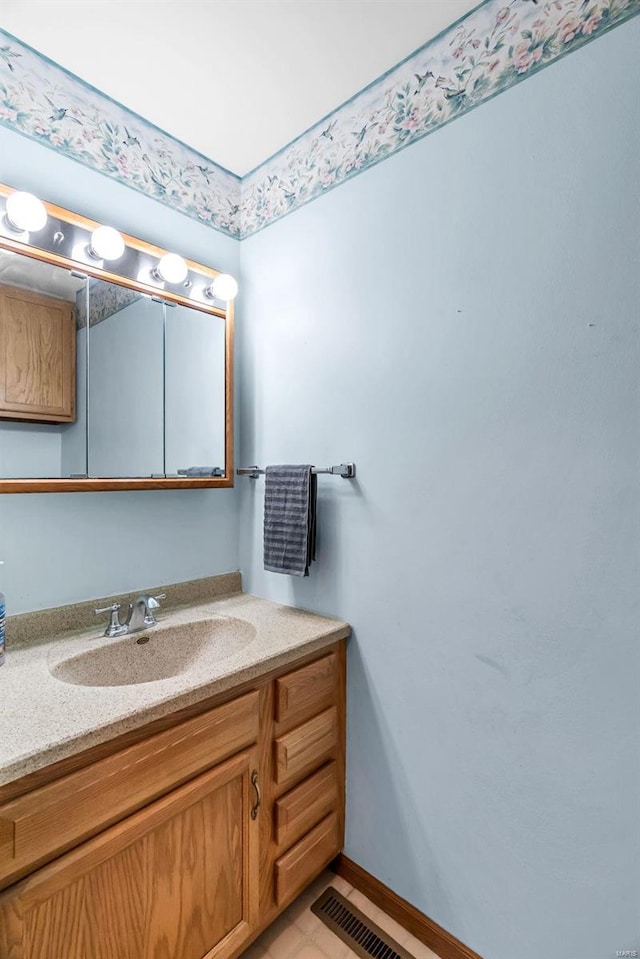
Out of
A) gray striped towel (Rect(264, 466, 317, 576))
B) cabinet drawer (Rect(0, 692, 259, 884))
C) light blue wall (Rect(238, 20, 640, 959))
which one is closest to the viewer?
cabinet drawer (Rect(0, 692, 259, 884))

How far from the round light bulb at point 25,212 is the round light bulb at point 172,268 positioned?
1.17 ft

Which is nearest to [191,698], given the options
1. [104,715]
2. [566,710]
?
[104,715]

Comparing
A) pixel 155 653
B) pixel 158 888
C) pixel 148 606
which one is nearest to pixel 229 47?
pixel 148 606

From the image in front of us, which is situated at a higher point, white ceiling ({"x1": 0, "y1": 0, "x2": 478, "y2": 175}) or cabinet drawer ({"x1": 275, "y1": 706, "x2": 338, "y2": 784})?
white ceiling ({"x1": 0, "y1": 0, "x2": 478, "y2": 175})

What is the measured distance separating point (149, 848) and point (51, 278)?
1430mm

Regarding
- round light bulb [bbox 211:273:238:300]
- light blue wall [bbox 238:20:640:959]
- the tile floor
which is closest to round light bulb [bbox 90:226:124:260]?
round light bulb [bbox 211:273:238:300]

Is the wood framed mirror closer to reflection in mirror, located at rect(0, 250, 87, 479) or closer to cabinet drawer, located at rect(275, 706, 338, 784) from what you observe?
reflection in mirror, located at rect(0, 250, 87, 479)

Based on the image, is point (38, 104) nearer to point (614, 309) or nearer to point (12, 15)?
point (12, 15)

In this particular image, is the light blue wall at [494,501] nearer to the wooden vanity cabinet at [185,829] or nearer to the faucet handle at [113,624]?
the wooden vanity cabinet at [185,829]

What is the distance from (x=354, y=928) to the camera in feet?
4.20

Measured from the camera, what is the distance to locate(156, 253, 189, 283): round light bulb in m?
1.46

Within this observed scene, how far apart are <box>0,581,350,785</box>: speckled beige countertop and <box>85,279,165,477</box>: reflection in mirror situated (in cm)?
50

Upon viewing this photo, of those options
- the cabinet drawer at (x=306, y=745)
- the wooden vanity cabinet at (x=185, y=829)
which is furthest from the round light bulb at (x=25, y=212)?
the cabinet drawer at (x=306, y=745)

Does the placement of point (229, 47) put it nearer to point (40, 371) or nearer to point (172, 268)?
point (172, 268)
